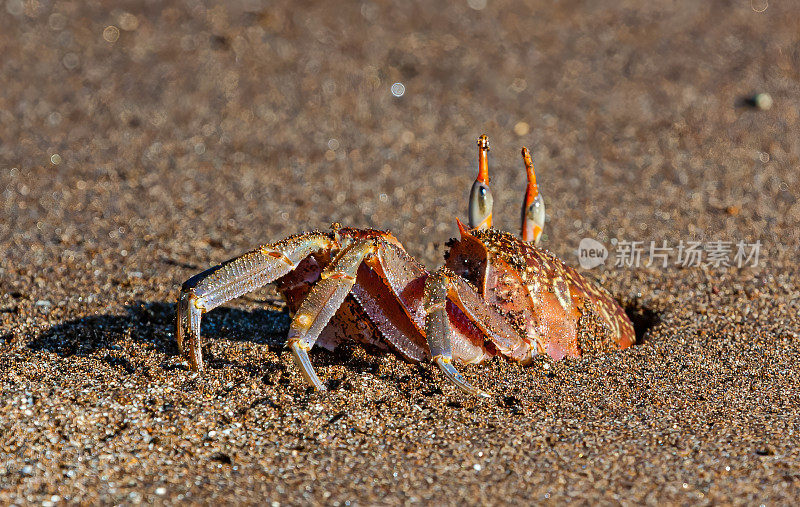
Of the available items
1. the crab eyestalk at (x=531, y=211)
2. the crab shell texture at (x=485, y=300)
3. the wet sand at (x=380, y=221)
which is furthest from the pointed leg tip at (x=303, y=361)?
the crab eyestalk at (x=531, y=211)

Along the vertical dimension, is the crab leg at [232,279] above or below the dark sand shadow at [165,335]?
above

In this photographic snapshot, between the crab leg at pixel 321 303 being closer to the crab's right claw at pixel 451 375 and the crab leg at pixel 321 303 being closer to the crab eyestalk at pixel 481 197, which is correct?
the crab's right claw at pixel 451 375

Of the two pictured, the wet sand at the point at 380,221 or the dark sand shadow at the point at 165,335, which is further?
the dark sand shadow at the point at 165,335

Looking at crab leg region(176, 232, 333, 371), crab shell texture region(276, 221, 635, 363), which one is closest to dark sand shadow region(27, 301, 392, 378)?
crab shell texture region(276, 221, 635, 363)

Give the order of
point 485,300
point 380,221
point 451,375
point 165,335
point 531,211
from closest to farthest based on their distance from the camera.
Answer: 1. point 451,375
2. point 485,300
3. point 165,335
4. point 531,211
5. point 380,221

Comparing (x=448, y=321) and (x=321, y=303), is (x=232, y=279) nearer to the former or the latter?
(x=321, y=303)

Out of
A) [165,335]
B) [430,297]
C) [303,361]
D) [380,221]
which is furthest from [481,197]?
[380,221]

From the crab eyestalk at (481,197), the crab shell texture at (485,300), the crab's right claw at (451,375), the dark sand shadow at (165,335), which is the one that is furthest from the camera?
the crab eyestalk at (481,197)
